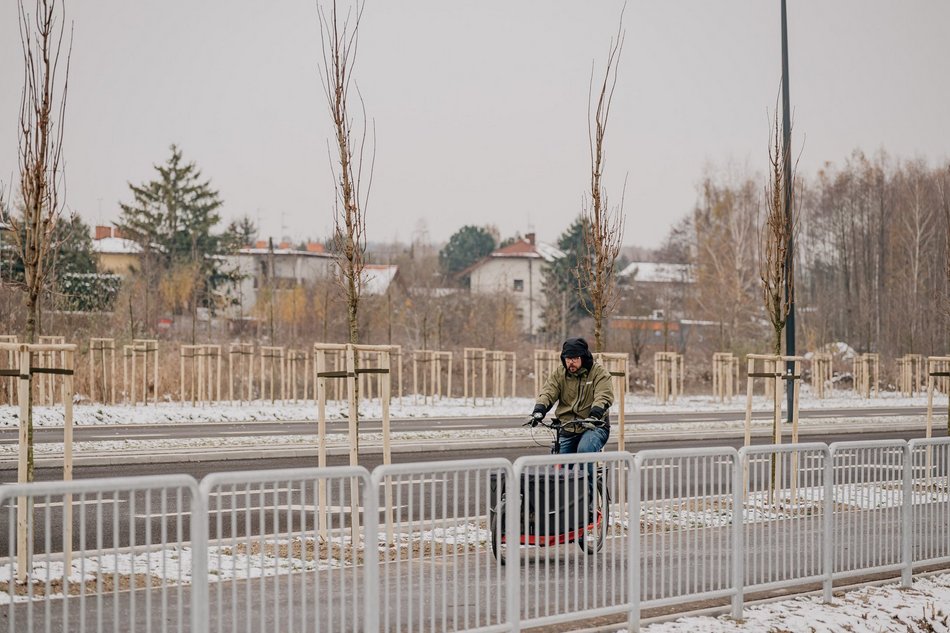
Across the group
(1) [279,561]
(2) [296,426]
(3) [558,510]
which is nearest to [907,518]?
(3) [558,510]

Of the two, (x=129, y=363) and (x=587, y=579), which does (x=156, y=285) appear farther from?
(x=587, y=579)

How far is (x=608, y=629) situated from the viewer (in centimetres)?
723

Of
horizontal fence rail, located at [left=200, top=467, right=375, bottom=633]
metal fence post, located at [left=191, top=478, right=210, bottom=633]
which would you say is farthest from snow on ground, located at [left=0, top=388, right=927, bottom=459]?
metal fence post, located at [left=191, top=478, right=210, bottom=633]

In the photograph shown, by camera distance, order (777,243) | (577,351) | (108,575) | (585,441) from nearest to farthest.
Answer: (108,575), (585,441), (577,351), (777,243)

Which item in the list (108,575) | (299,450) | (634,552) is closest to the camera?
(108,575)

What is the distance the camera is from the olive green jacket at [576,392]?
10359 mm

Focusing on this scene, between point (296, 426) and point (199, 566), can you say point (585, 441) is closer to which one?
point (199, 566)

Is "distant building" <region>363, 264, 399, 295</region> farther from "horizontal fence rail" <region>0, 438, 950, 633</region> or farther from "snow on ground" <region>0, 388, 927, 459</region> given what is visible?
"horizontal fence rail" <region>0, 438, 950, 633</region>

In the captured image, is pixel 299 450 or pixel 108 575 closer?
pixel 108 575

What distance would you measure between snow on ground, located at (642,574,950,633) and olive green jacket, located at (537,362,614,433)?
2606 mm

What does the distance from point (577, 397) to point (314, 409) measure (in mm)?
21742

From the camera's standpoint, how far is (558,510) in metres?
7.09

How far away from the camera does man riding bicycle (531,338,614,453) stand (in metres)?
10.2

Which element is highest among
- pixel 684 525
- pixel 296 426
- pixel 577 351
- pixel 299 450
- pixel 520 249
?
pixel 520 249
